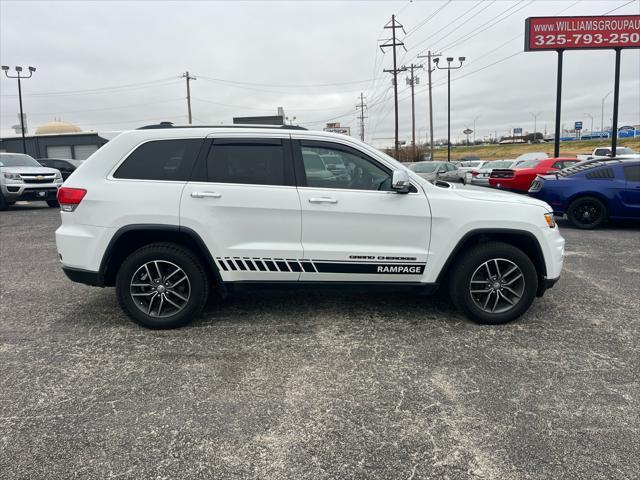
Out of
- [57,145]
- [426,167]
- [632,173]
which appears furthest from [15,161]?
[57,145]

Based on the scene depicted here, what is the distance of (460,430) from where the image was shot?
9.30 ft

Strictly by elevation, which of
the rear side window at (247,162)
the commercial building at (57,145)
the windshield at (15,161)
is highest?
the commercial building at (57,145)

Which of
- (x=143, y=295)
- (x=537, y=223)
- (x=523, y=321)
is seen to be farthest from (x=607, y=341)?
(x=143, y=295)

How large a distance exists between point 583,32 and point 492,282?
810 inches

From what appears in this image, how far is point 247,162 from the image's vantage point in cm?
431

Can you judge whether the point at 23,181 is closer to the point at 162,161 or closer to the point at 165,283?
the point at 162,161

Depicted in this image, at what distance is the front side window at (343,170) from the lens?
431 centimetres

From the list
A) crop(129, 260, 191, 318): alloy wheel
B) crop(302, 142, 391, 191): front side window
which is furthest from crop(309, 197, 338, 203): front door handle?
crop(129, 260, 191, 318): alloy wheel

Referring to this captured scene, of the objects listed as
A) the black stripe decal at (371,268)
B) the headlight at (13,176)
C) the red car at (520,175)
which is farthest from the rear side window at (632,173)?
the headlight at (13,176)

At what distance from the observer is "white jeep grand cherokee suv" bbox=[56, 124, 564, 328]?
4195mm

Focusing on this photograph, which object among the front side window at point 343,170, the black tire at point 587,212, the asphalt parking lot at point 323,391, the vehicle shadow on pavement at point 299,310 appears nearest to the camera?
the asphalt parking lot at point 323,391

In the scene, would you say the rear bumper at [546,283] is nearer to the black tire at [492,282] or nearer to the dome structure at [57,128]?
the black tire at [492,282]

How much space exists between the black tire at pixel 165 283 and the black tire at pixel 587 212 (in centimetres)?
863

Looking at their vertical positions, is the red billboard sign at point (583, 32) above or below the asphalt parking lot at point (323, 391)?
above
